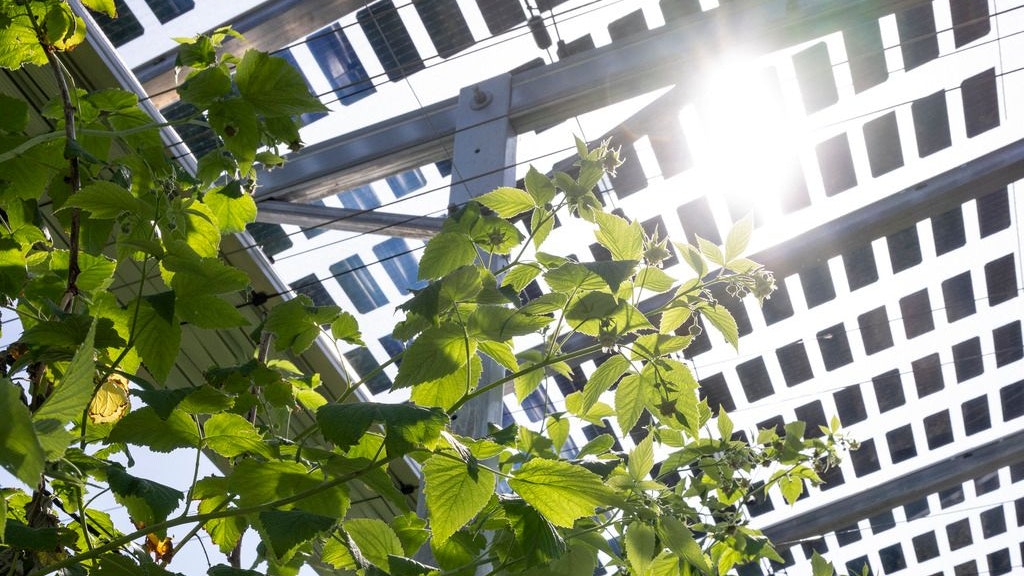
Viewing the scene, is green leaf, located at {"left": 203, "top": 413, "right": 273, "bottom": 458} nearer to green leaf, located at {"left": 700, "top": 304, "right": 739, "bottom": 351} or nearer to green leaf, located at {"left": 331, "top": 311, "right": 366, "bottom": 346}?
green leaf, located at {"left": 331, "top": 311, "right": 366, "bottom": 346}

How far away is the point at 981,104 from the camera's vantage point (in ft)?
14.5

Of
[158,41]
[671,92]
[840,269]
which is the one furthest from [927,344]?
[158,41]

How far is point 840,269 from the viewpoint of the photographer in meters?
5.28

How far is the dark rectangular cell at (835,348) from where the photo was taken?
5668mm

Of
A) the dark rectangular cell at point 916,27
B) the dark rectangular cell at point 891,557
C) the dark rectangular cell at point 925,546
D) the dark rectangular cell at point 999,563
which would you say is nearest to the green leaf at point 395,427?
the dark rectangular cell at point 916,27

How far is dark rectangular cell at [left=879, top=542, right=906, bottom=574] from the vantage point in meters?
7.86

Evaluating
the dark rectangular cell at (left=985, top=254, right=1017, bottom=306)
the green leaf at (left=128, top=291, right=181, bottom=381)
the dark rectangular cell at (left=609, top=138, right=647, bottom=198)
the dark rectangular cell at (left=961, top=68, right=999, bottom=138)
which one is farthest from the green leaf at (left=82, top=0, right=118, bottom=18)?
the dark rectangular cell at (left=985, top=254, right=1017, bottom=306)

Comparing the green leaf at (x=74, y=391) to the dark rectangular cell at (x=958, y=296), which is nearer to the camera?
the green leaf at (x=74, y=391)

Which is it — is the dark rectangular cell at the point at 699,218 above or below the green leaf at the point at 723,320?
below

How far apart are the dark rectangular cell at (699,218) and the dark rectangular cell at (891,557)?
468 cm

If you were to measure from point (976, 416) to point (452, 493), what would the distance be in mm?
7031

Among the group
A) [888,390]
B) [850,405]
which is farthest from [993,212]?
[850,405]

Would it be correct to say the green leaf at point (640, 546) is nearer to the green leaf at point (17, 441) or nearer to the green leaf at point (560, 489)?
the green leaf at point (560, 489)

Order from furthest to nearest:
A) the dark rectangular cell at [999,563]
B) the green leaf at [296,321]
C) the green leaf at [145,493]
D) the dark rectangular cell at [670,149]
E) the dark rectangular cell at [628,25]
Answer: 1. the dark rectangular cell at [999,563]
2. the dark rectangular cell at [670,149]
3. the dark rectangular cell at [628,25]
4. the green leaf at [296,321]
5. the green leaf at [145,493]
